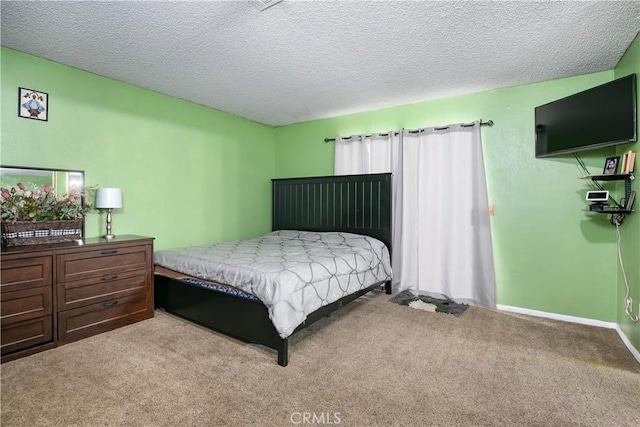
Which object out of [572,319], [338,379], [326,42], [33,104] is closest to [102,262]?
[33,104]

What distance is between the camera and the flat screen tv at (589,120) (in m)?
2.37

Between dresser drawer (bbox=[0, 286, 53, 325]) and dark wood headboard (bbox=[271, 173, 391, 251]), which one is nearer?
dresser drawer (bbox=[0, 286, 53, 325])

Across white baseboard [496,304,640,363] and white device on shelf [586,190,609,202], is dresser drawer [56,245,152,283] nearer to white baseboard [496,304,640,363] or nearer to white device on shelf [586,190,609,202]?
white baseboard [496,304,640,363]

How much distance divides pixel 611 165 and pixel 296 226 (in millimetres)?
3522

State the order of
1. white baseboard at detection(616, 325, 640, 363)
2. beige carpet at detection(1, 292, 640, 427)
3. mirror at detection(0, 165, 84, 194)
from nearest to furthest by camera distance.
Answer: beige carpet at detection(1, 292, 640, 427) → white baseboard at detection(616, 325, 640, 363) → mirror at detection(0, 165, 84, 194)

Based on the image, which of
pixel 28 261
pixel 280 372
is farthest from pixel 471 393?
pixel 28 261

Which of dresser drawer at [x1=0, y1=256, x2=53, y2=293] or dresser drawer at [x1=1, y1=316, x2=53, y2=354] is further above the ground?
dresser drawer at [x1=0, y1=256, x2=53, y2=293]

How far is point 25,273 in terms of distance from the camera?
7.33ft

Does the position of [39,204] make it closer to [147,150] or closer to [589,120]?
[147,150]

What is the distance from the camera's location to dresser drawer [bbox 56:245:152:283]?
2.44m

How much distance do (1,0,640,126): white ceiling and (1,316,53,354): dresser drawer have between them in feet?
7.05

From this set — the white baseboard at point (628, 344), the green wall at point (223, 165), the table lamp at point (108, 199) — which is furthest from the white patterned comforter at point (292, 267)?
the white baseboard at point (628, 344)

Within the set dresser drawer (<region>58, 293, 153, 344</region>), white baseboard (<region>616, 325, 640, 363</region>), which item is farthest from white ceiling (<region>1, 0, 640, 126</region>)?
white baseboard (<region>616, 325, 640, 363</region>)

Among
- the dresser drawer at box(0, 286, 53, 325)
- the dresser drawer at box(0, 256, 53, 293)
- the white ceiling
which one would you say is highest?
the white ceiling
